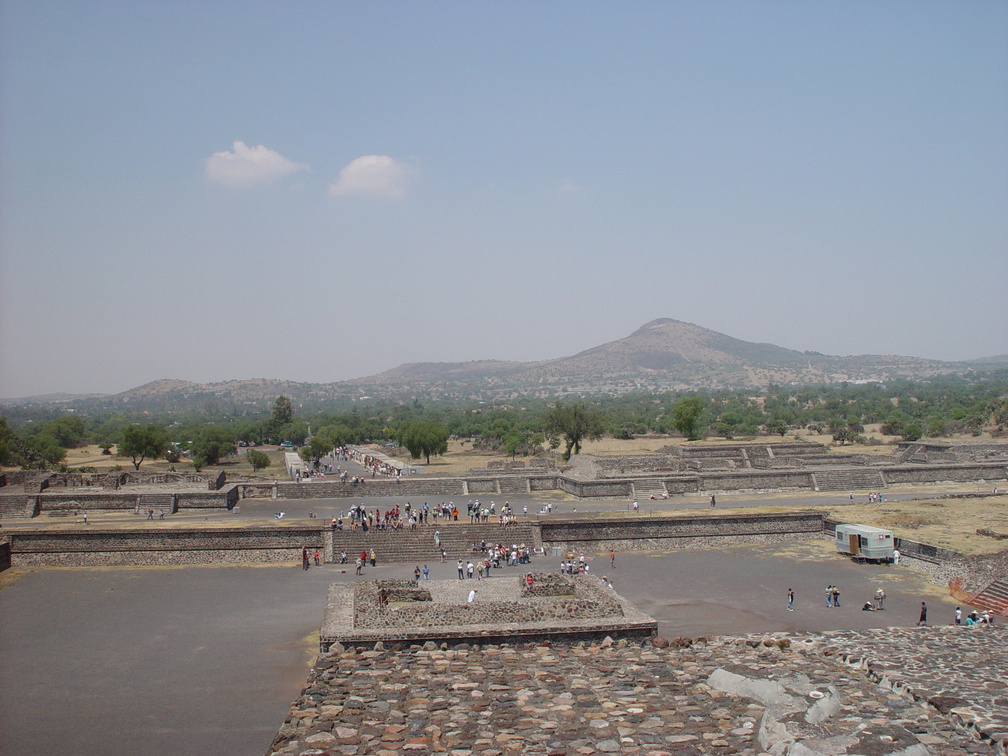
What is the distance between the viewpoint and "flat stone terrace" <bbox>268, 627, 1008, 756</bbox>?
10922 mm

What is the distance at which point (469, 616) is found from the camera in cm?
1748

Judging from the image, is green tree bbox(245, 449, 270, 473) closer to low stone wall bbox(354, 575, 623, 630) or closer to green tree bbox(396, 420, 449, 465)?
green tree bbox(396, 420, 449, 465)

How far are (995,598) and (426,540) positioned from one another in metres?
17.8

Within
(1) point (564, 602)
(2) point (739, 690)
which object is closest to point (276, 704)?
(1) point (564, 602)

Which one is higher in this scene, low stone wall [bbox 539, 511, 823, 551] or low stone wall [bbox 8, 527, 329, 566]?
low stone wall [bbox 8, 527, 329, 566]

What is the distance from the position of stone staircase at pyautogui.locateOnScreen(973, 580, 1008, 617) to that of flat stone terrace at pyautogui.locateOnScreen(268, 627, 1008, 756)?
5000mm

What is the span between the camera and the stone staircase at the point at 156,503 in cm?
3459

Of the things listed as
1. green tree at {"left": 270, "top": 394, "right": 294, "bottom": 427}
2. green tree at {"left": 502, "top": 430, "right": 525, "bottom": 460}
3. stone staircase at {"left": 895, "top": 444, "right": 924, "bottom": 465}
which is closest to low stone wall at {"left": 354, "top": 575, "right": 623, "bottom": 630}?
stone staircase at {"left": 895, "top": 444, "right": 924, "bottom": 465}

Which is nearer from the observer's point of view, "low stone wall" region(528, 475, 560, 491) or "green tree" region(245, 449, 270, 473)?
"low stone wall" region(528, 475, 560, 491)

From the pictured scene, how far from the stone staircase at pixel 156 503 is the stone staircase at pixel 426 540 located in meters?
11.2

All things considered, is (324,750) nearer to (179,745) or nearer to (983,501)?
(179,745)

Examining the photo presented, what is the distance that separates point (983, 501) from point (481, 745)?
34159 mm

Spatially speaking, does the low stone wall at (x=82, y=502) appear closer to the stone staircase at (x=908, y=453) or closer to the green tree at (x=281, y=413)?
the stone staircase at (x=908, y=453)

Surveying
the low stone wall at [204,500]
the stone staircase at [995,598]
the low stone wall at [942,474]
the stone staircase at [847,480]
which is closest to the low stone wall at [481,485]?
the low stone wall at [204,500]
